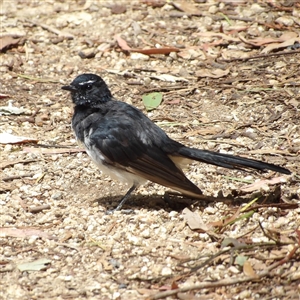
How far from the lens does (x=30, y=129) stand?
26.6ft

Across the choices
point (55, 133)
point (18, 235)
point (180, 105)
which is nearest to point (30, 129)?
point (55, 133)

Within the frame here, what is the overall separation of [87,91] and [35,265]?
89.2 inches

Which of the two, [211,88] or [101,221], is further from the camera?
[211,88]

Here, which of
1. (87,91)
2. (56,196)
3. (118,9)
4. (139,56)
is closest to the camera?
(56,196)

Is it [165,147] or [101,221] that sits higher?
[165,147]

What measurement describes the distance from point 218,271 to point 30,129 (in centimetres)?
385

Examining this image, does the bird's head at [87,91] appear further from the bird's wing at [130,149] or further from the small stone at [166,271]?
the small stone at [166,271]

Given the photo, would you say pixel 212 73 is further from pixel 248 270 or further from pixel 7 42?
pixel 248 270

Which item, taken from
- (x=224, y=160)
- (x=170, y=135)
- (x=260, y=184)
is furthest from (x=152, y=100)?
(x=224, y=160)

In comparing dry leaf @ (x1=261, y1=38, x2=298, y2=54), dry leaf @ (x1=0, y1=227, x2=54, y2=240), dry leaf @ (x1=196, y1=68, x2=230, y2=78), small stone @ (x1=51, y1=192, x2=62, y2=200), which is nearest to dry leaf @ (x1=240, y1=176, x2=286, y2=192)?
small stone @ (x1=51, y1=192, x2=62, y2=200)

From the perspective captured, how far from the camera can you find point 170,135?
7.77m

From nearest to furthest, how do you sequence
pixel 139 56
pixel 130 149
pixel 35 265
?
pixel 35 265
pixel 130 149
pixel 139 56

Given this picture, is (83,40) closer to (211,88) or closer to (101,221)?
(211,88)

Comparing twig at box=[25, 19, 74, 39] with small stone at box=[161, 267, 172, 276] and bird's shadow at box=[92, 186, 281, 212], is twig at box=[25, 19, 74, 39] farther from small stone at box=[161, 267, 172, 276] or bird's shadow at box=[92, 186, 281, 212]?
small stone at box=[161, 267, 172, 276]
